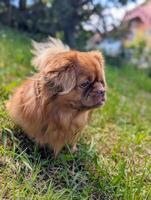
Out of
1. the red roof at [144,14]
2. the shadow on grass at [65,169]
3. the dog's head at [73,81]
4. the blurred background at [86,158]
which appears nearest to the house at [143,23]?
the red roof at [144,14]

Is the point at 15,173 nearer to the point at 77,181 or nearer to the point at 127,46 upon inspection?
the point at 77,181

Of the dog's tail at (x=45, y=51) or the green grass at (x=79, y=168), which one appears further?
the dog's tail at (x=45, y=51)

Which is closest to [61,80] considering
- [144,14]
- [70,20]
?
[70,20]

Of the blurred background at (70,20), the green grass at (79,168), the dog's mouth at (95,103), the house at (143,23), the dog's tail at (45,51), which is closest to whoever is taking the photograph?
the green grass at (79,168)

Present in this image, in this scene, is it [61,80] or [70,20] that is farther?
[70,20]

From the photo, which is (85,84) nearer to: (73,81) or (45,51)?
(73,81)

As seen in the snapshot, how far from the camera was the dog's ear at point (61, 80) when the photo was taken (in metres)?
2.80

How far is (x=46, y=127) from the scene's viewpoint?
3.02 meters

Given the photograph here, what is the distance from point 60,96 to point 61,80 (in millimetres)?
118

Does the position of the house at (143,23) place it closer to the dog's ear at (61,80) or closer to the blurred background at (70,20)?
the blurred background at (70,20)

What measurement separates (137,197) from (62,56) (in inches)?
41.9

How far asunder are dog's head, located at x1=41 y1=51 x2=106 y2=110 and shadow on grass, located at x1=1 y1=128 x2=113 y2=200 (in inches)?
18.6

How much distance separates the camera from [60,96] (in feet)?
9.37

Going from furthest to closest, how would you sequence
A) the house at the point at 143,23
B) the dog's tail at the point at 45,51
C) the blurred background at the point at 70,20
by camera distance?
1. the house at the point at 143,23
2. the blurred background at the point at 70,20
3. the dog's tail at the point at 45,51
